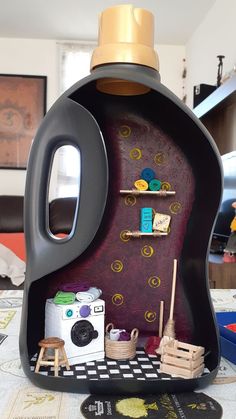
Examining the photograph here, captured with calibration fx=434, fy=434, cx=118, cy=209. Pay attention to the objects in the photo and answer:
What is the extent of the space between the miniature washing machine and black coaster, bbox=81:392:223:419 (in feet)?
0.25

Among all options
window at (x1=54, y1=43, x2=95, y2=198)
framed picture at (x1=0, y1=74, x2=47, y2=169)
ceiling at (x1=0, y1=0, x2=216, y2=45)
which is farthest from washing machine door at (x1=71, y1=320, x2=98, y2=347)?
framed picture at (x1=0, y1=74, x2=47, y2=169)

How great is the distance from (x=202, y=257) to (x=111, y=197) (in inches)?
5.7

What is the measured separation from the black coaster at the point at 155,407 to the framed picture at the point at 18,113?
327 cm

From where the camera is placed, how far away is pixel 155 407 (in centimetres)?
43

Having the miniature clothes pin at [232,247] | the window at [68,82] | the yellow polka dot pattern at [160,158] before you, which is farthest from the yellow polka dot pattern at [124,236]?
the window at [68,82]

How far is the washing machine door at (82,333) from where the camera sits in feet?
1.71

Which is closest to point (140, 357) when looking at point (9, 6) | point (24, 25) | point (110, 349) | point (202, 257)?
point (110, 349)

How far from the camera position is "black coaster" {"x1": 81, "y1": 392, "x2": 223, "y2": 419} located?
0.41m

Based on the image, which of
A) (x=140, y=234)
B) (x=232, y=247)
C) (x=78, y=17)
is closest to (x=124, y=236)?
(x=140, y=234)

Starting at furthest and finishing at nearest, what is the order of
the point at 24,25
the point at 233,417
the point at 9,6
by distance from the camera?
the point at 24,25, the point at 9,6, the point at 233,417

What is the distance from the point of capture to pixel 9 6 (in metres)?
3.03

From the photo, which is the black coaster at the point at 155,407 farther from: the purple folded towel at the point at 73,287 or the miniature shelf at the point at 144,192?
the miniature shelf at the point at 144,192

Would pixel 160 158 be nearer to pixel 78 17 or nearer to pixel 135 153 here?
pixel 135 153

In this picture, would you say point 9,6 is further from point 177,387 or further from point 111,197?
point 177,387
